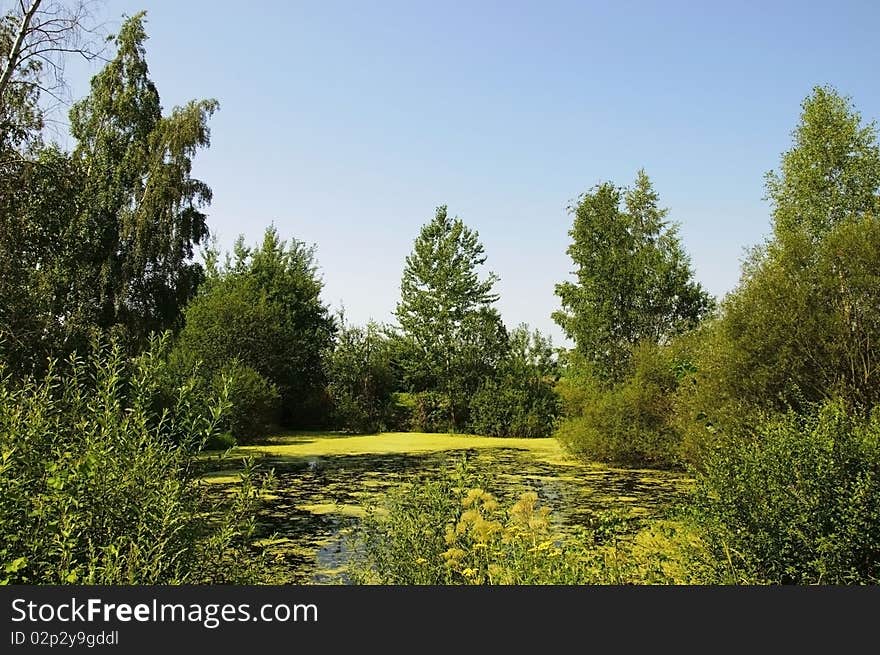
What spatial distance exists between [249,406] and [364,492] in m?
11.5

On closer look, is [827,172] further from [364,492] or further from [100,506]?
[100,506]

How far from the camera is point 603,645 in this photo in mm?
3055

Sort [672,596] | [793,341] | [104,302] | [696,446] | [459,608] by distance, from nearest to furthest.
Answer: [459,608] → [672,596] → [793,341] → [696,446] → [104,302]

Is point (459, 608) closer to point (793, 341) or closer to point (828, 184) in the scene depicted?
point (793, 341)

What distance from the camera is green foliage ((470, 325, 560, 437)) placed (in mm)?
24969

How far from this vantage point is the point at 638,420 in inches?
619

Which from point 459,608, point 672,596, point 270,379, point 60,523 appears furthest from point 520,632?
point 270,379

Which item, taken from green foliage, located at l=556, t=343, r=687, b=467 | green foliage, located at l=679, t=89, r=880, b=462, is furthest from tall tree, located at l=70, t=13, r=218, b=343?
green foliage, located at l=679, t=89, r=880, b=462

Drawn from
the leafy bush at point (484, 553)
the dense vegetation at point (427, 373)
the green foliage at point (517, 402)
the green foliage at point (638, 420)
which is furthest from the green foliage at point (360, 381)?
the leafy bush at point (484, 553)

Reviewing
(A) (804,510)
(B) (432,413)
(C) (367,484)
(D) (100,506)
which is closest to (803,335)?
(A) (804,510)

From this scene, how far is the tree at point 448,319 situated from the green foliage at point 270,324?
13.1ft

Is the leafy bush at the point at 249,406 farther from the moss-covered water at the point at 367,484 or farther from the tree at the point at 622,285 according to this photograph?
the tree at the point at 622,285

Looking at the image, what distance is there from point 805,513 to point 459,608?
119 inches

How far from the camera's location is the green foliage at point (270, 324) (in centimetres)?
2464
